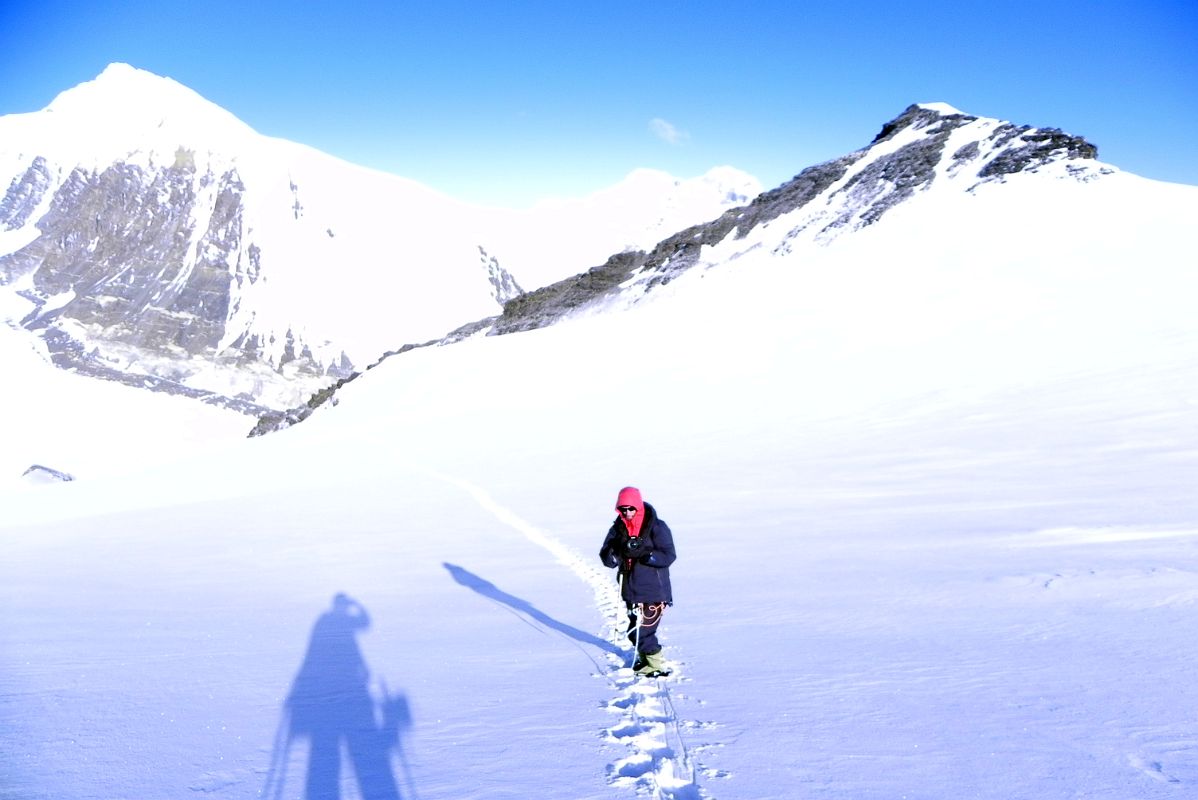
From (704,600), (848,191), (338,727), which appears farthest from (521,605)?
(848,191)

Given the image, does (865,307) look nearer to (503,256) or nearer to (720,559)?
(720,559)

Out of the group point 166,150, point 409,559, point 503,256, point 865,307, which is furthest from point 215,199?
point 409,559

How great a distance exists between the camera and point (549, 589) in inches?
322

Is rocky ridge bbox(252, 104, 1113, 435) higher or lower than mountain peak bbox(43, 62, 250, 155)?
lower

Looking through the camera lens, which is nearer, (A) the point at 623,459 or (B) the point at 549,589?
(B) the point at 549,589

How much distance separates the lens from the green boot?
17.5ft

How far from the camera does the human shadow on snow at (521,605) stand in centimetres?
631

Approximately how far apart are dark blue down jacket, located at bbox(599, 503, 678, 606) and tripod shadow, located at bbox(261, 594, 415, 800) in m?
1.79

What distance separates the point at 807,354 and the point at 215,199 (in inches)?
5765

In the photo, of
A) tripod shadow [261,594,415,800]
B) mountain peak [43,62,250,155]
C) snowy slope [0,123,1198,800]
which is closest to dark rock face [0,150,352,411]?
mountain peak [43,62,250,155]

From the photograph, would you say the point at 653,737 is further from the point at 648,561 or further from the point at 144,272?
the point at 144,272

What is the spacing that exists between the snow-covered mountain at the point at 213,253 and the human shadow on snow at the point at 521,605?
110507 mm

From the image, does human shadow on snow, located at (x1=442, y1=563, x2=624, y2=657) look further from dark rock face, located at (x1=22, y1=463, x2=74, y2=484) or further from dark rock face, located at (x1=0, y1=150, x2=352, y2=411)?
dark rock face, located at (x1=0, y1=150, x2=352, y2=411)

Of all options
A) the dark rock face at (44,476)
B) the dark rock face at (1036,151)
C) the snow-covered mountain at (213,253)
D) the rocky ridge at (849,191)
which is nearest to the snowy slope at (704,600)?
the dark rock face at (1036,151)
